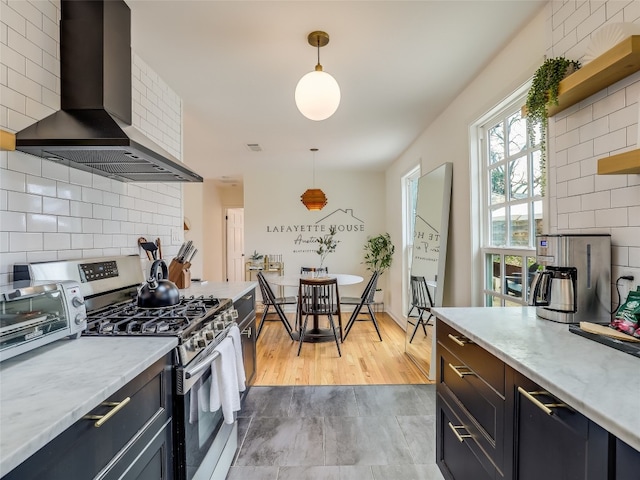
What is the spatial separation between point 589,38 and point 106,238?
Result: 8.41 ft

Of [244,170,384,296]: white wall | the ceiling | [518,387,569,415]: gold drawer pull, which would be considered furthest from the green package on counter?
[244,170,384,296]: white wall

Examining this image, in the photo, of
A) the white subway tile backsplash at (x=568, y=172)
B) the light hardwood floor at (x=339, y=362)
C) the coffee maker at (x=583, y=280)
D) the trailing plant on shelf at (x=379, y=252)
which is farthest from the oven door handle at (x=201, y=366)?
the trailing plant on shelf at (x=379, y=252)

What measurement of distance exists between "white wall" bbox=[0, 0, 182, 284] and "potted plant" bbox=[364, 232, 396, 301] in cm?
411

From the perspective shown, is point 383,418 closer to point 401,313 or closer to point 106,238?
point 106,238

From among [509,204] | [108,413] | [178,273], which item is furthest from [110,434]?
[509,204]

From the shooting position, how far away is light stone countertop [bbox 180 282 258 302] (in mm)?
2252

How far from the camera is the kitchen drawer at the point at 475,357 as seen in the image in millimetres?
1117

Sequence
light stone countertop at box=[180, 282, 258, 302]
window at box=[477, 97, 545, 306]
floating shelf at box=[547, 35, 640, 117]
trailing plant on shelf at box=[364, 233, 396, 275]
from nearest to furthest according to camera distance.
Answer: floating shelf at box=[547, 35, 640, 117] < window at box=[477, 97, 545, 306] < light stone countertop at box=[180, 282, 258, 302] < trailing plant on shelf at box=[364, 233, 396, 275]

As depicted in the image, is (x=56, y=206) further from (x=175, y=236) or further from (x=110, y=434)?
(x=175, y=236)

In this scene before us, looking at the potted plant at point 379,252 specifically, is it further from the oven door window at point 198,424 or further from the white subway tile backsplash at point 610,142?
the oven door window at point 198,424

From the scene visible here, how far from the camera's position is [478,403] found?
127 cm

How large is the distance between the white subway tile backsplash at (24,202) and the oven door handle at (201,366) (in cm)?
94

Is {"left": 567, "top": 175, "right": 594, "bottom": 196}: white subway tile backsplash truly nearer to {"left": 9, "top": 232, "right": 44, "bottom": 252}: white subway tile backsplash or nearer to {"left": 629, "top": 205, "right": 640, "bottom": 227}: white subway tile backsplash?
{"left": 629, "top": 205, "right": 640, "bottom": 227}: white subway tile backsplash

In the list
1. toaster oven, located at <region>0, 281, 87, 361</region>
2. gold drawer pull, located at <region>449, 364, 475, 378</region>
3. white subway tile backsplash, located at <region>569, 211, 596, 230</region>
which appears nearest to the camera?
toaster oven, located at <region>0, 281, 87, 361</region>
